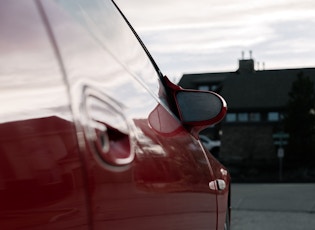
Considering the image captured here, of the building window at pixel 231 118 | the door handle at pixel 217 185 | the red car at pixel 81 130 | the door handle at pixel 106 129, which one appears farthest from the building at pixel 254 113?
the door handle at pixel 106 129

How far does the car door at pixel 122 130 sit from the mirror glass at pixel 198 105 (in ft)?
0.57

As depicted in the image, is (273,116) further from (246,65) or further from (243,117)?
(246,65)

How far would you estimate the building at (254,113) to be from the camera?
2189 inches

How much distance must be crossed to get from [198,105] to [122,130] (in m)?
1.17

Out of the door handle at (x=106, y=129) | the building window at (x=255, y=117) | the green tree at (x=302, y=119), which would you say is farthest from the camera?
the building window at (x=255, y=117)

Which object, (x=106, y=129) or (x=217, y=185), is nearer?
(x=106, y=129)

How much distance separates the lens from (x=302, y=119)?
4847cm

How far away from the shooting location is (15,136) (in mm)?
1364

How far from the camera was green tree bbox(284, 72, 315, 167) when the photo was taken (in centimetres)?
4847

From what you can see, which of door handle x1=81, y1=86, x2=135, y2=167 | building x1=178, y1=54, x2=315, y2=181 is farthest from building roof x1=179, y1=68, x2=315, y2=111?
door handle x1=81, y1=86, x2=135, y2=167

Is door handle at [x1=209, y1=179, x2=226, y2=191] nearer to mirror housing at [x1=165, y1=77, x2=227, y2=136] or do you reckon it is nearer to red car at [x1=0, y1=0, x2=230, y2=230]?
mirror housing at [x1=165, y1=77, x2=227, y2=136]

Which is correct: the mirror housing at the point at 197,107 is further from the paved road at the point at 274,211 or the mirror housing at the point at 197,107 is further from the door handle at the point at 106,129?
the paved road at the point at 274,211

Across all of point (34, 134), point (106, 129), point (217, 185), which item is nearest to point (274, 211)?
point (217, 185)

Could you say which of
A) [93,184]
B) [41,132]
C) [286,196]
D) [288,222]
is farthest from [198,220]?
[286,196]
